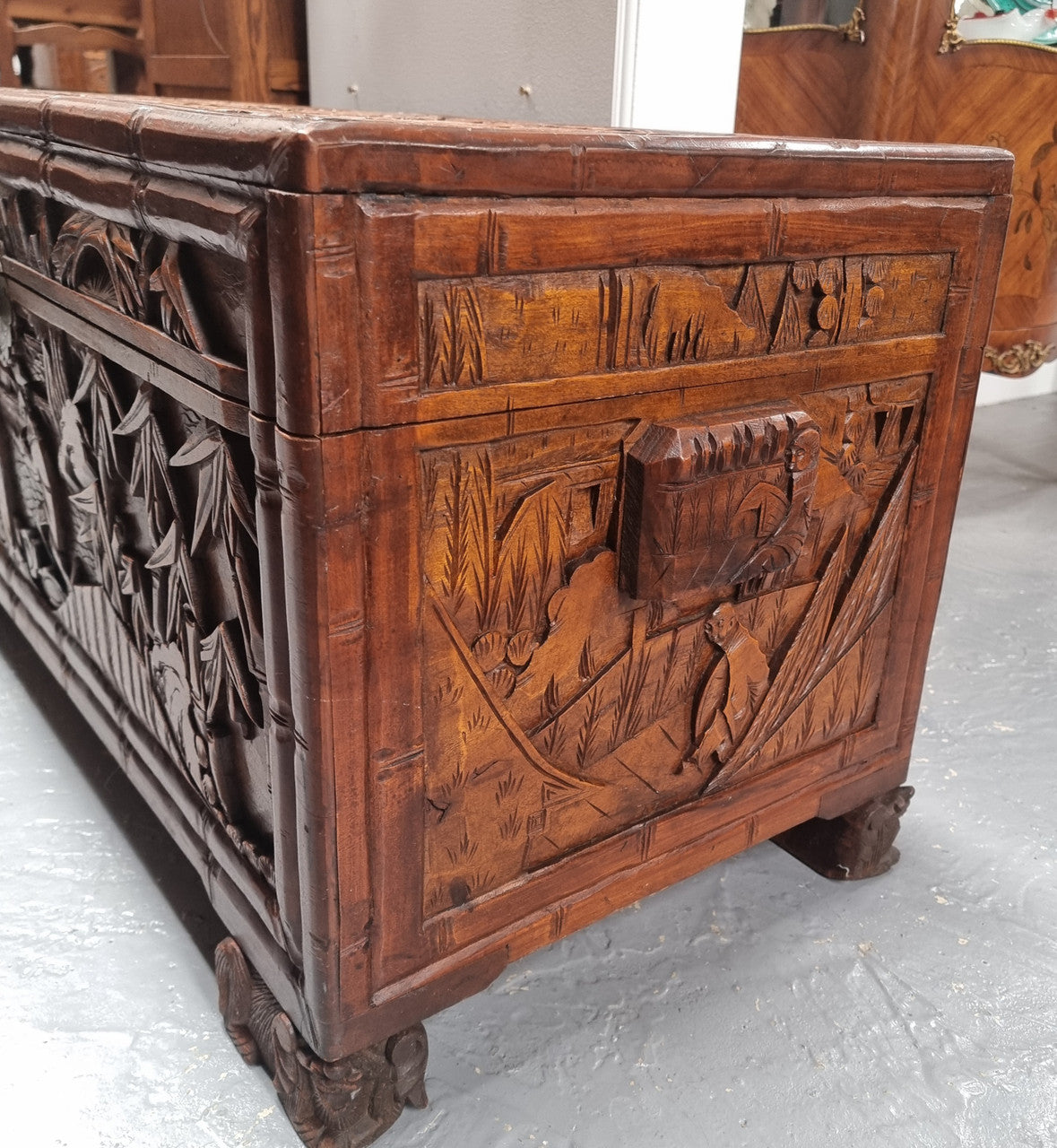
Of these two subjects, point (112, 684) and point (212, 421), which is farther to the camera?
point (112, 684)

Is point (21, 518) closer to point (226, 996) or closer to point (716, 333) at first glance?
point (226, 996)

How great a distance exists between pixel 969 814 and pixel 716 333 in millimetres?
981

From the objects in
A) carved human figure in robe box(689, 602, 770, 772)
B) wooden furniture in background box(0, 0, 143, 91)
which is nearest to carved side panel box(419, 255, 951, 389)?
carved human figure in robe box(689, 602, 770, 772)

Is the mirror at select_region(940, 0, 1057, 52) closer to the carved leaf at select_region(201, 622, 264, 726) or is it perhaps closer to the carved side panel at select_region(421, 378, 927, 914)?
the carved side panel at select_region(421, 378, 927, 914)

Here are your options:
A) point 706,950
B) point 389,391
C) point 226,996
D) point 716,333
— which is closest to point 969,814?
point 706,950

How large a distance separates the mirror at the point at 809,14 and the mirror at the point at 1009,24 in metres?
0.21

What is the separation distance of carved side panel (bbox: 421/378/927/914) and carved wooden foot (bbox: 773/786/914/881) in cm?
22

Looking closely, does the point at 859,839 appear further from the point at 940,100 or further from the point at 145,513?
the point at 940,100

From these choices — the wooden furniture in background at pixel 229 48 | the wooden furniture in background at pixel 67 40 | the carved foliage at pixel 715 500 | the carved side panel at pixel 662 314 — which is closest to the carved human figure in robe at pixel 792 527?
the carved foliage at pixel 715 500

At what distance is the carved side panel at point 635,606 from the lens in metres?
0.95

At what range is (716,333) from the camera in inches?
40.2

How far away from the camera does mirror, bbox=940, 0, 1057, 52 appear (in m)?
2.33

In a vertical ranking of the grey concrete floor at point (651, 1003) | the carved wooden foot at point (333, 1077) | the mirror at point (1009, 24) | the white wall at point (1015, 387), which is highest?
the mirror at point (1009, 24)

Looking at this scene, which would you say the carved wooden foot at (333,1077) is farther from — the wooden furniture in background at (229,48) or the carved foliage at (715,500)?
the wooden furniture in background at (229,48)
